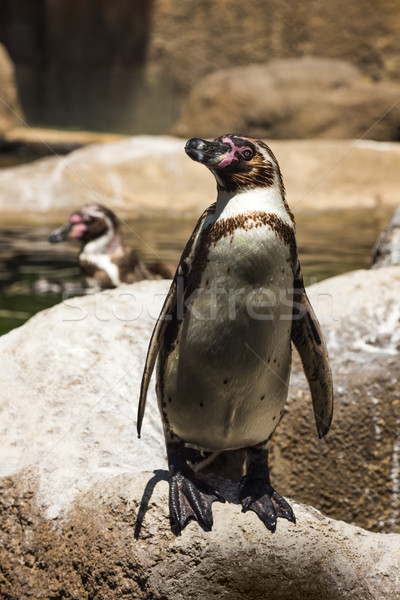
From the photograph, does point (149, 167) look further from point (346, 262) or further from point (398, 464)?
point (398, 464)

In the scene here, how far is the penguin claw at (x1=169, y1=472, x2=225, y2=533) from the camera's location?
2.64 meters

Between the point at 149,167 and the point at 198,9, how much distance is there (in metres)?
7.82

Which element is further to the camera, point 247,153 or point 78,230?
point 78,230

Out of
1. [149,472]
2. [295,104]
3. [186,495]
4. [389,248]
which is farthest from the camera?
[295,104]

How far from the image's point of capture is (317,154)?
43.5 feet

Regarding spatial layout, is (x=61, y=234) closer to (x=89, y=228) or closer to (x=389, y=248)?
(x=89, y=228)

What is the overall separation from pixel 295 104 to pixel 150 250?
7295mm

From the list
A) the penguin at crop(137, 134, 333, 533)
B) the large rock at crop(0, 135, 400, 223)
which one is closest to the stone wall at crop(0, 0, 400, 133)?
the large rock at crop(0, 135, 400, 223)

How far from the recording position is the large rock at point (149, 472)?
264 centimetres

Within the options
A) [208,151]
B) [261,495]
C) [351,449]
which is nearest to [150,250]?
[351,449]

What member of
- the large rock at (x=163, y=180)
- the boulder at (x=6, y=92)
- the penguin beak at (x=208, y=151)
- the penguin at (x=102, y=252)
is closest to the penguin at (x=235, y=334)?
the penguin beak at (x=208, y=151)

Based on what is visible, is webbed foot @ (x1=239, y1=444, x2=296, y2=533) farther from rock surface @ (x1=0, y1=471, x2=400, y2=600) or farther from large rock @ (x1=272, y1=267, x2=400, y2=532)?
large rock @ (x1=272, y1=267, x2=400, y2=532)

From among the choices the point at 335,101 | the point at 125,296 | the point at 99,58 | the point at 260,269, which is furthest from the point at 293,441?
the point at 99,58

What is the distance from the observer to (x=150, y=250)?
31.2ft
